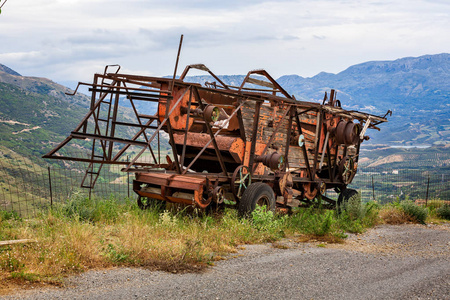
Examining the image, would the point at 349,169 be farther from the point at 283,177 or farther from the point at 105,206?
the point at 105,206

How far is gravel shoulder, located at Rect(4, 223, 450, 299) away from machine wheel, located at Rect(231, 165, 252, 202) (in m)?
1.60

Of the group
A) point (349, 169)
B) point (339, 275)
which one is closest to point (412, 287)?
point (339, 275)

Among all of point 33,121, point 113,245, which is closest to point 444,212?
point 113,245

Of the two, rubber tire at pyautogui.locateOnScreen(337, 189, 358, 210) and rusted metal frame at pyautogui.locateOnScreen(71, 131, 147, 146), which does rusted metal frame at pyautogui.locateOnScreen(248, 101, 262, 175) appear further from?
rubber tire at pyautogui.locateOnScreen(337, 189, 358, 210)

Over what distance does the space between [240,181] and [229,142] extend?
2.97 feet

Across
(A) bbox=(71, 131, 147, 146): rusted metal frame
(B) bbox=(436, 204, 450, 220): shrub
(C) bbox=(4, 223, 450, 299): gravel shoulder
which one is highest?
(A) bbox=(71, 131, 147, 146): rusted metal frame

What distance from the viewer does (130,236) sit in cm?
786

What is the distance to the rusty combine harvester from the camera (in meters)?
8.91

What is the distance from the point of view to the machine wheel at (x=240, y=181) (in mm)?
10332

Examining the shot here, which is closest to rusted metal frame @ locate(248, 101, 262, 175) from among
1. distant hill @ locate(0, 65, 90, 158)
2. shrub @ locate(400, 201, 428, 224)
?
shrub @ locate(400, 201, 428, 224)

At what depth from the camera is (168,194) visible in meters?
9.70

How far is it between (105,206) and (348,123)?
748cm

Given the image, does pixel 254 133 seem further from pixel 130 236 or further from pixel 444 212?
pixel 444 212

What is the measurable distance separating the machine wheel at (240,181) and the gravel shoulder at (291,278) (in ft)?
5.24
